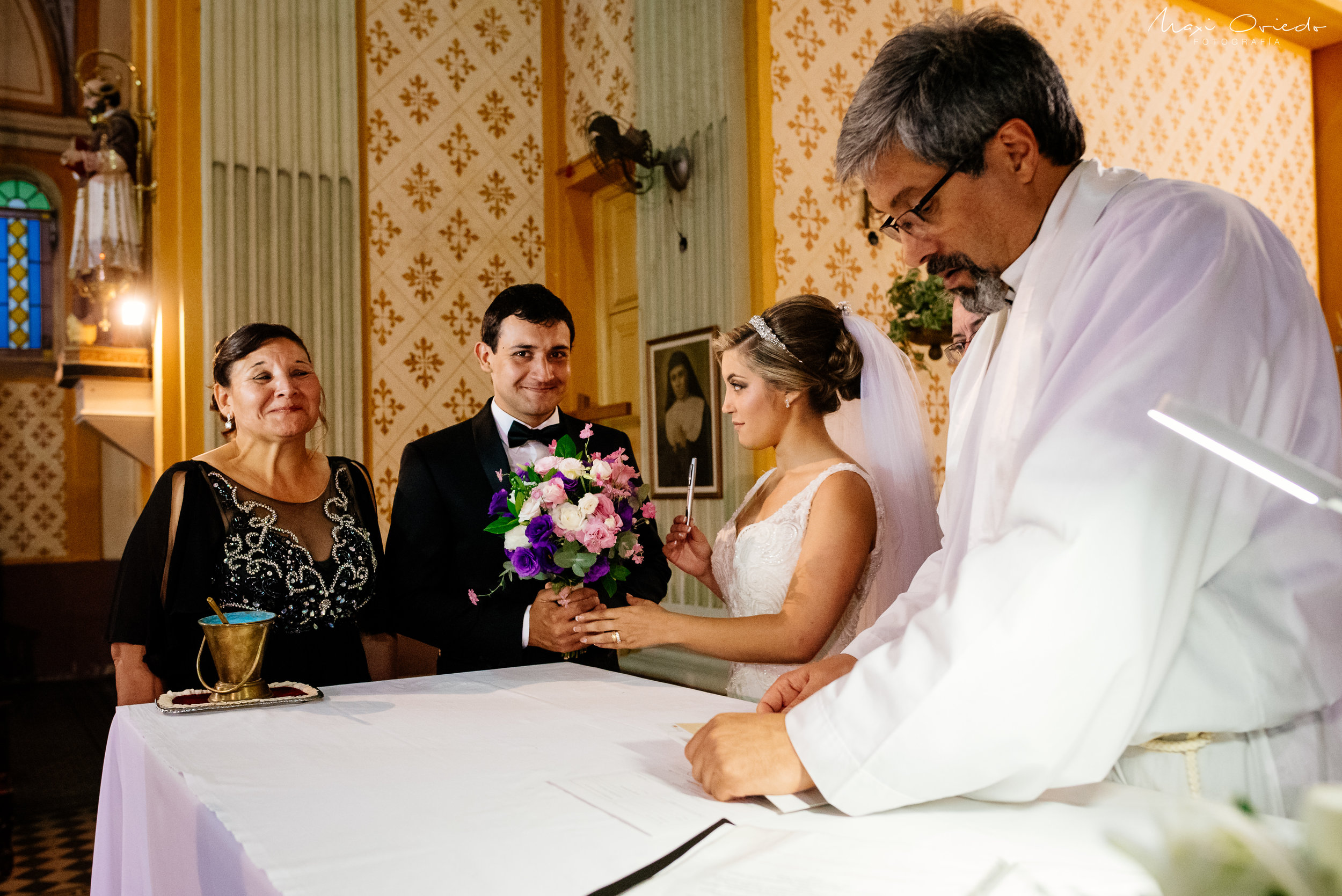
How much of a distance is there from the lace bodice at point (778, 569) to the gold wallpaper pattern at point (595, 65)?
3.59 metres

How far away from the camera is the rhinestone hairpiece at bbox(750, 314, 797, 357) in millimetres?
2766

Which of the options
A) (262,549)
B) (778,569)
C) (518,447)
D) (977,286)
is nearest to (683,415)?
(518,447)

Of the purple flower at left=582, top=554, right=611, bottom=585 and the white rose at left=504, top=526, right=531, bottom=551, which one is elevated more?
the white rose at left=504, top=526, right=531, bottom=551

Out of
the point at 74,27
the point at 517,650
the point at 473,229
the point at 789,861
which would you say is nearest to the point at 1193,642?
the point at 789,861

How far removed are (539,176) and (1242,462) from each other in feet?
20.0

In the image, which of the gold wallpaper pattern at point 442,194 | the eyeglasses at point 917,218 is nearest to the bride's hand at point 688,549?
the eyeglasses at point 917,218

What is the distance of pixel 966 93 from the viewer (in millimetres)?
1386

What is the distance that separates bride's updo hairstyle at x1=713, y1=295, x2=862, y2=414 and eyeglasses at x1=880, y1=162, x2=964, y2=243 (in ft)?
3.83

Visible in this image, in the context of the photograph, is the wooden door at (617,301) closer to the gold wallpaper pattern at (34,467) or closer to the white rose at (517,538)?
the white rose at (517,538)

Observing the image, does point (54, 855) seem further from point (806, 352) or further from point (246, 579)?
point (806, 352)

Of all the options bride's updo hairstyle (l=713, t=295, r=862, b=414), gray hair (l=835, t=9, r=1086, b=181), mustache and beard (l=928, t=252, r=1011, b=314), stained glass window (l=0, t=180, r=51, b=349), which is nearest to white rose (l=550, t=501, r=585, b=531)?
bride's updo hairstyle (l=713, t=295, r=862, b=414)

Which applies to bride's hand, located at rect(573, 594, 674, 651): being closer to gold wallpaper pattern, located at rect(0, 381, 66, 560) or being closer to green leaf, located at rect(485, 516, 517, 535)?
green leaf, located at rect(485, 516, 517, 535)

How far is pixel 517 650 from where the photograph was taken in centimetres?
273

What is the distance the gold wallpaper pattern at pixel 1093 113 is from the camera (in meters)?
4.81
